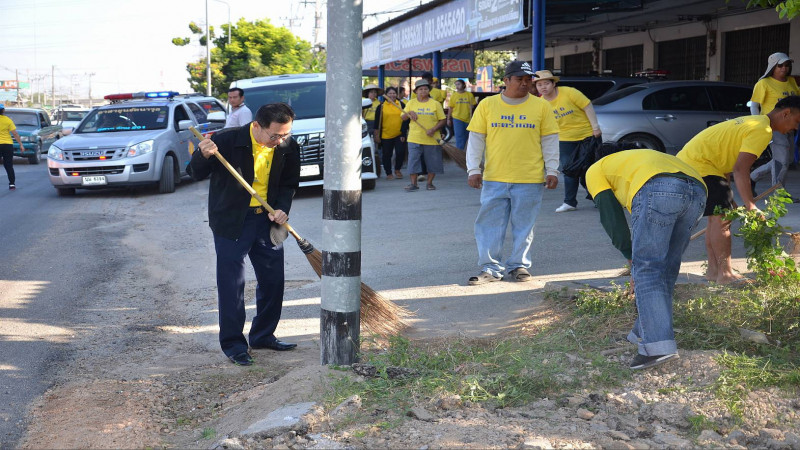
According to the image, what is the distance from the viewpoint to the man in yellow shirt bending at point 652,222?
14.3 feet

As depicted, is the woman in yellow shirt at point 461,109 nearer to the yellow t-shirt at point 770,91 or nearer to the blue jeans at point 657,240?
the yellow t-shirt at point 770,91

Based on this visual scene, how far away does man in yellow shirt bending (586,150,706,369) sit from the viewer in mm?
4348

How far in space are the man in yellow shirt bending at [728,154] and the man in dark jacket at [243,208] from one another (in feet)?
9.92

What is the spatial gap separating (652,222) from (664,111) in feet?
34.6

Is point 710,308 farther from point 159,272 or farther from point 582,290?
point 159,272

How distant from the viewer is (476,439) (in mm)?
3533

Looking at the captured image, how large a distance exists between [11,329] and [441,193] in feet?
28.4

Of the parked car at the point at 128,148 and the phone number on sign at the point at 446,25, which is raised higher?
the phone number on sign at the point at 446,25

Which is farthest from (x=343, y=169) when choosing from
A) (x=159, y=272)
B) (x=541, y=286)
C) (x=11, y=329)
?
(x=159, y=272)

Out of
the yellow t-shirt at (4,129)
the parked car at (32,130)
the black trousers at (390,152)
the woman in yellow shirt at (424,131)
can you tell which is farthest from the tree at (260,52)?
the woman in yellow shirt at (424,131)

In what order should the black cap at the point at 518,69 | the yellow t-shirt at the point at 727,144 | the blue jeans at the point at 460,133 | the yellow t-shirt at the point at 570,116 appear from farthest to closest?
the blue jeans at the point at 460,133 → the yellow t-shirt at the point at 570,116 → the black cap at the point at 518,69 → the yellow t-shirt at the point at 727,144

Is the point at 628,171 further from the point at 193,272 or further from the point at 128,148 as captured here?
the point at 128,148

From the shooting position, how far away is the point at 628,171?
449 centimetres

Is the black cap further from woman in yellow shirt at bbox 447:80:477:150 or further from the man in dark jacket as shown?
woman in yellow shirt at bbox 447:80:477:150
